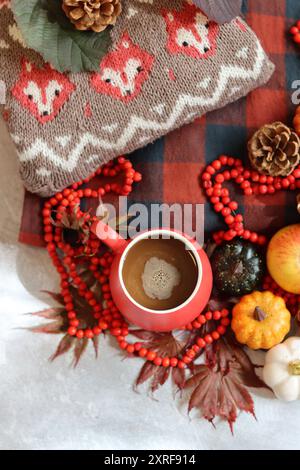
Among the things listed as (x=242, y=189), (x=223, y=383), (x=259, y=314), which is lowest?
(x=223, y=383)

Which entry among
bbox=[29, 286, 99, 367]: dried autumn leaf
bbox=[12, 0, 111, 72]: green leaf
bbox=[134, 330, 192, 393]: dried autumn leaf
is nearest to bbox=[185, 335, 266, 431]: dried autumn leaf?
bbox=[134, 330, 192, 393]: dried autumn leaf

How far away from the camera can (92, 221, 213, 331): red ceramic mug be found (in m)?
0.74

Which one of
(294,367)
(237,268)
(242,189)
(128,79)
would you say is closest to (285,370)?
(294,367)

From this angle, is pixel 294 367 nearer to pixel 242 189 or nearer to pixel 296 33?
pixel 242 189

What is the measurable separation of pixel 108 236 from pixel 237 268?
18cm

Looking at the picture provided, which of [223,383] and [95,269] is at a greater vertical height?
[95,269]

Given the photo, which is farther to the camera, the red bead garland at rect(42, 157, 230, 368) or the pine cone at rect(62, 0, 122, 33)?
the red bead garland at rect(42, 157, 230, 368)

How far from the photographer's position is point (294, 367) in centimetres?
74

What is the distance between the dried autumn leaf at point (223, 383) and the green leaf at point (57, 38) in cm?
43

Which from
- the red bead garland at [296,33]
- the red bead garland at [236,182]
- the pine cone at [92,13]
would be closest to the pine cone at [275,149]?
the red bead garland at [236,182]

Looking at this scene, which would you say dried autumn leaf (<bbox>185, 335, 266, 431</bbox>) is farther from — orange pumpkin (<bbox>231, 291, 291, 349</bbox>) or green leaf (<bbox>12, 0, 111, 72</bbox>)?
green leaf (<bbox>12, 0, 111, 72</bbox>)

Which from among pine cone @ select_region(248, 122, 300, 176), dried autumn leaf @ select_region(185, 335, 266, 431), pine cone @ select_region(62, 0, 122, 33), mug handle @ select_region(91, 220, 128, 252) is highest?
pine cone @ select_region(62, 0, 122, 33)

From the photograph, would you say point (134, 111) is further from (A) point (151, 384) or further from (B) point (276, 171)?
(A) point (151, 384)

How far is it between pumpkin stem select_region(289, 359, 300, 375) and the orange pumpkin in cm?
4
